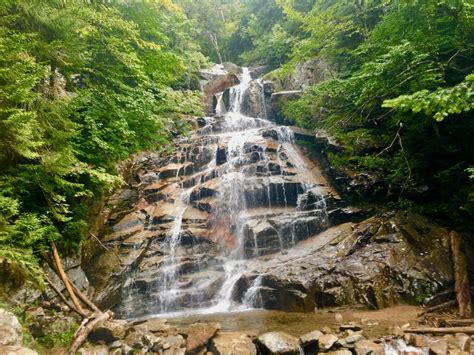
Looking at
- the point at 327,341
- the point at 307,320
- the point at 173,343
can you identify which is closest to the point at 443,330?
the point at 327,341

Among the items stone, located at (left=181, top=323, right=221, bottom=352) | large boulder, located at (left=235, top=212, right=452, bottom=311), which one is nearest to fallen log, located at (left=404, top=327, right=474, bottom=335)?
large boulder, located at (left=235, top=212, right=452, bottom=311)

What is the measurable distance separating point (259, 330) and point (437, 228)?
6.51m

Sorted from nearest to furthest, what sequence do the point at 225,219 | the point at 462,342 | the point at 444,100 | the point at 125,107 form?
the point at 444,100 → the point at 462,342 → the point at 125,107 → the point at 225,219

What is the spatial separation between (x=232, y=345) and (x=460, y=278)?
20.5 ft

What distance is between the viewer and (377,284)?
8461 mm

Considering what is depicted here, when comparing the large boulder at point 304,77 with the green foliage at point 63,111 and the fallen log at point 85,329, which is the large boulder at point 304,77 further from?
the fallen log at point 85,329

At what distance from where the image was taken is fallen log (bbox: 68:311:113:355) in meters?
5.61

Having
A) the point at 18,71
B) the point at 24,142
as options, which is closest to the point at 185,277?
the point at 24,142

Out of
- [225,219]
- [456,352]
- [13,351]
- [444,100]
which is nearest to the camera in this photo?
[13,351]

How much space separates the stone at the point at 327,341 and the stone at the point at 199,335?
227 centimetres

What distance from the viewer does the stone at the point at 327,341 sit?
5898 millimetres

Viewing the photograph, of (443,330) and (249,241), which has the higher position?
(249,241)

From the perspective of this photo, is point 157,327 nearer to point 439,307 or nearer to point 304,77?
point 439,307

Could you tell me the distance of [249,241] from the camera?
11.9 m
